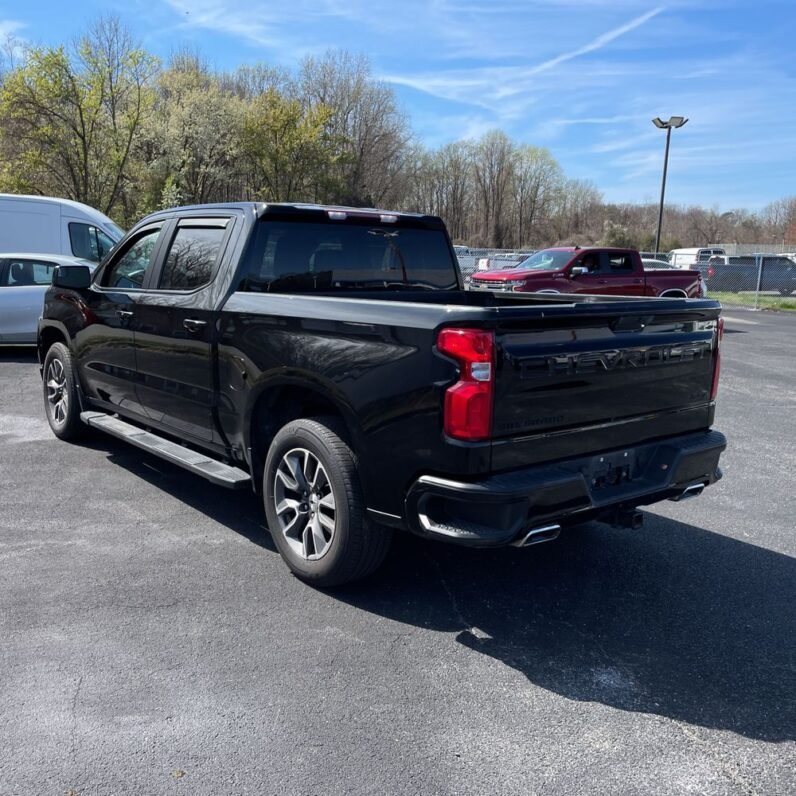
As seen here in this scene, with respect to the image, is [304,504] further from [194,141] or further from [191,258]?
→ [194,141]

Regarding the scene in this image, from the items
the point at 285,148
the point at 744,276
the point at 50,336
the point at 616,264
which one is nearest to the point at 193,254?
the point at 50,336

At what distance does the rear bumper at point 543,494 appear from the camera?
127 inches

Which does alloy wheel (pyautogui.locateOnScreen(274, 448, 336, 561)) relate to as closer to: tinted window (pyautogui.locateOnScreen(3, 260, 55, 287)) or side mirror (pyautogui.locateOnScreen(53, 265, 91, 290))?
side mirror (pyautogui.locateOnScreen(53, 265, 91, 290))

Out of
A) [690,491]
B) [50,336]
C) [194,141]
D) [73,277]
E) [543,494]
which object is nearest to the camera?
[543,494]

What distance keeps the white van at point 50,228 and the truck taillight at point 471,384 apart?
1315cm

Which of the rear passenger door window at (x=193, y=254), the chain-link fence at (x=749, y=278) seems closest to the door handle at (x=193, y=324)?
the rear passenger door window at (x=193, y=254)

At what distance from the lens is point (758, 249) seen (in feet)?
235

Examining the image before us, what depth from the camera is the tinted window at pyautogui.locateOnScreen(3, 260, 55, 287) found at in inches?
471

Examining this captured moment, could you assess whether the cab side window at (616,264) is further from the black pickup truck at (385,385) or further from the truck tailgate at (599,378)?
the truck tailgate at (599,378)

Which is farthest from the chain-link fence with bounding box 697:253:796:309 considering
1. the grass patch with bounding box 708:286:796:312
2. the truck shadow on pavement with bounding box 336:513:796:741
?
the truck shadow on pavement with bounding box 336:513:796:741

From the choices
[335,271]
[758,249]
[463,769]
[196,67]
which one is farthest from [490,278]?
[758,249]

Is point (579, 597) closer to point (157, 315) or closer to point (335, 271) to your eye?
point (335, 271)

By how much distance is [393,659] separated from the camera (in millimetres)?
3367

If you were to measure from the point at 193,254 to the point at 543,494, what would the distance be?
2901mm
